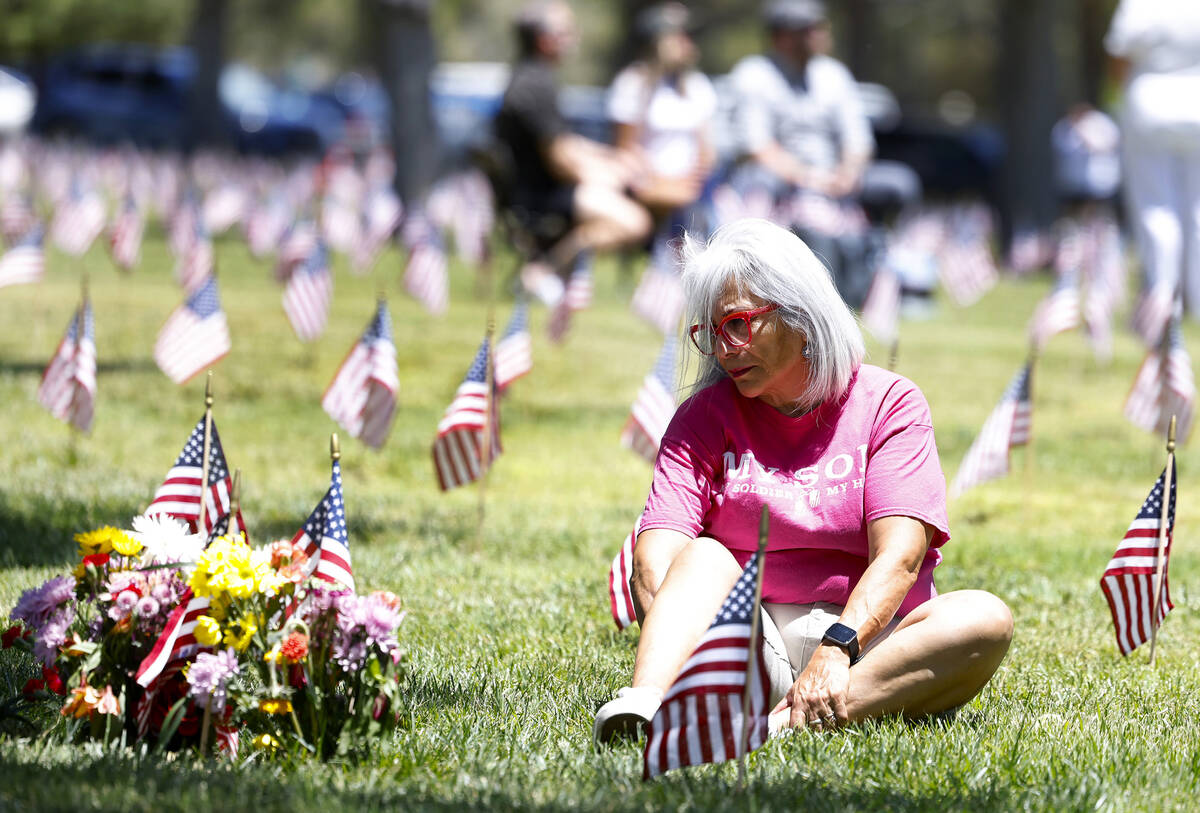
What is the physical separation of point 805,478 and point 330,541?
116 centimetres

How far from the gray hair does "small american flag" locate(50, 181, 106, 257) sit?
39.8ft

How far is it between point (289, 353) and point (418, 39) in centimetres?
964

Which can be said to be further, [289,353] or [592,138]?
[592,138]

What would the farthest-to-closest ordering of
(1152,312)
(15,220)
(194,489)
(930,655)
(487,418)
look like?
(15,220), (1152,312), (487,418), (194,489), (930,655)

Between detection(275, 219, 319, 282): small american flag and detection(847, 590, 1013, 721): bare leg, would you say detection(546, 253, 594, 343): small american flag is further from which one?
detection(847, 590, 1013, 721): bare leg

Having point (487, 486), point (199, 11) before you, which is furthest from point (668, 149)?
point (199, 11)

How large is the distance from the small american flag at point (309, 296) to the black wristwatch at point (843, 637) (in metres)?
6.07

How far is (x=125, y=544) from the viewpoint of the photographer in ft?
12.0

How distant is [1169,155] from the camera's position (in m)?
10.6

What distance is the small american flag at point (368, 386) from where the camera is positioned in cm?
650

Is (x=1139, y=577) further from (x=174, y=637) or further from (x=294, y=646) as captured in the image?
(x=174, y=637)

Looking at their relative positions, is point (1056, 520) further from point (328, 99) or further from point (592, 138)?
point (328, 99)

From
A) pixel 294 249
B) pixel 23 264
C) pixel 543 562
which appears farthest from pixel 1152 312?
pixel 23 264

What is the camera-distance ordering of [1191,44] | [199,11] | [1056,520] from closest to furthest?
[1056,520] → [1191,44] → [199,11]
